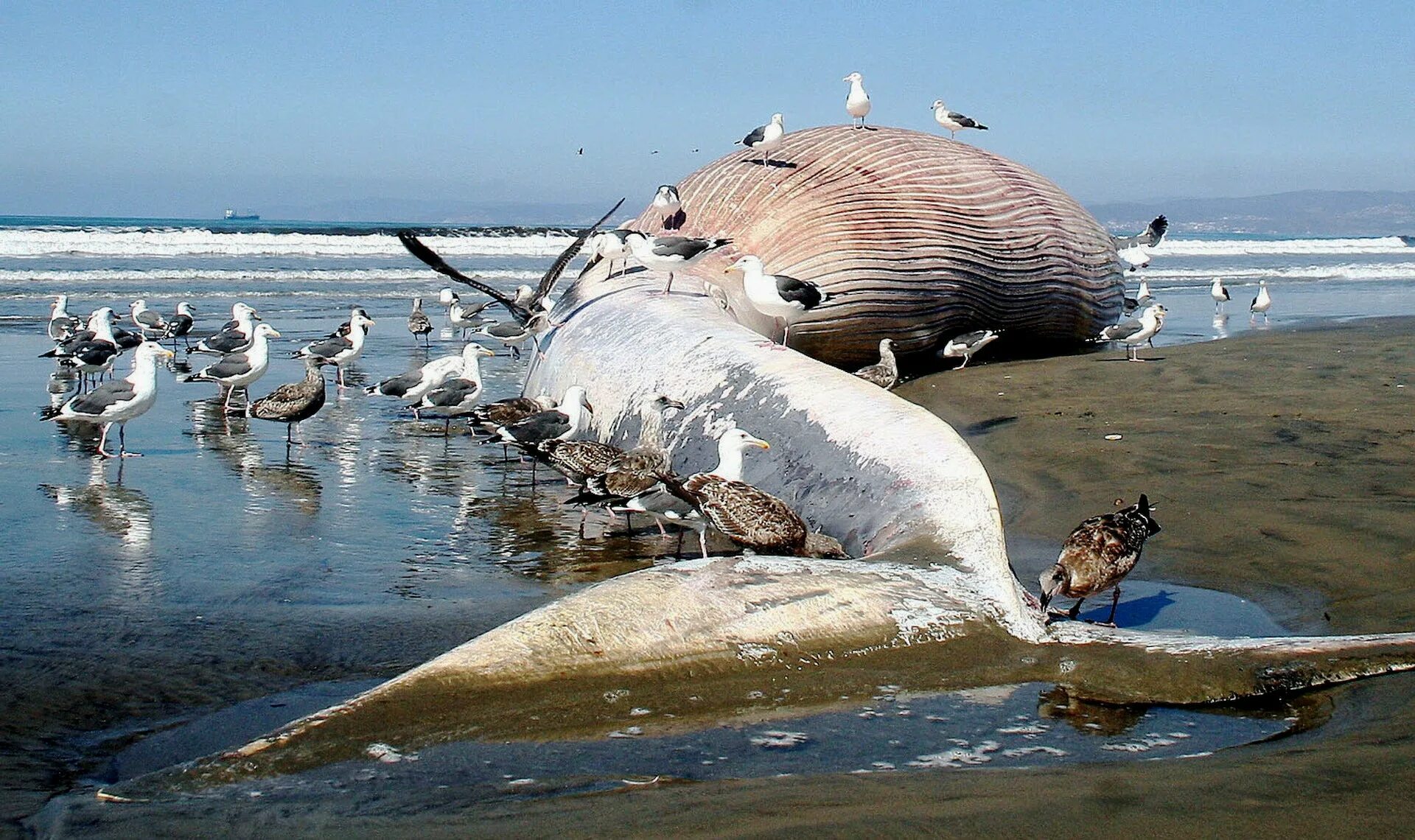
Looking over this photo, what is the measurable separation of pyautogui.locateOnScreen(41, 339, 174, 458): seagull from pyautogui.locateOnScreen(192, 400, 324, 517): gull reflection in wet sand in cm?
41

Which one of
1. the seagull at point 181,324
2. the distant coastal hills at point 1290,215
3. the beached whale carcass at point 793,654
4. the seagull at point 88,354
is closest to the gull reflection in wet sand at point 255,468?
the seagull at point 88,354

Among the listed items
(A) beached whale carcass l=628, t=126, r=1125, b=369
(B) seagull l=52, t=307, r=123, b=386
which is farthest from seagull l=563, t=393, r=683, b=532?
(B) seagull l=52, t=307, r=123, b=386

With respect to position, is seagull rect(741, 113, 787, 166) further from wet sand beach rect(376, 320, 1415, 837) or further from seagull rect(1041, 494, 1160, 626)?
seagull rect(1041, 494, 1160, 626)

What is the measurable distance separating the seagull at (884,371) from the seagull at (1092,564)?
446 centimetres

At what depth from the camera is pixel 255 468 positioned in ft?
24.3

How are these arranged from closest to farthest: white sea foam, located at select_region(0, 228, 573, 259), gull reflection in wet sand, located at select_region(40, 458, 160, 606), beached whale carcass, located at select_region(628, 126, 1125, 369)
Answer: gull reflection in wet sand, located at select_region(40, 458, 160, 606), beached whale carcass, located at select_region(628, 126, 1125, 369), white sea foam, located at select_region(0, 228, 573, 259)

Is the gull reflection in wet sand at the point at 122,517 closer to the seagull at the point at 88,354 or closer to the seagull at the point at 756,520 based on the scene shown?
the seagull at the point at 756,520

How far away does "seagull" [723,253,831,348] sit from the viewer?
26.9ft

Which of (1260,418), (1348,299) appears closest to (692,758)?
(1260,418)

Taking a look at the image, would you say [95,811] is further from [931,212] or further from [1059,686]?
[931,212]

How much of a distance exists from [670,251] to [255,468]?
2934 millimetres

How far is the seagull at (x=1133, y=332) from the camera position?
37.9 ft

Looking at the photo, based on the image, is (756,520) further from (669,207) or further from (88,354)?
(88,354)

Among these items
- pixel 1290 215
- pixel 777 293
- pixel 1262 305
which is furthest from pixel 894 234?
pixel 1290 215
